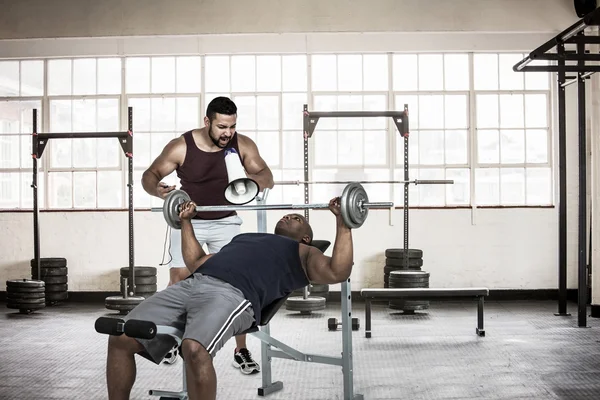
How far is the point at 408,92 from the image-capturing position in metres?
6.58

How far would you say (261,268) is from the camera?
8.78ft

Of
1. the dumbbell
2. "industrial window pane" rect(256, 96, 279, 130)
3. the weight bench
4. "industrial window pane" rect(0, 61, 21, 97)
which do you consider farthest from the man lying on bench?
"industrial window pane" rect(0, 61, 21, 97)

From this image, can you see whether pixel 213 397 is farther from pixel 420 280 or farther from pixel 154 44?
pixel 154 44

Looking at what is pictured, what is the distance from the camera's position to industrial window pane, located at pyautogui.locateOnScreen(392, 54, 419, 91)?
6.58 metres

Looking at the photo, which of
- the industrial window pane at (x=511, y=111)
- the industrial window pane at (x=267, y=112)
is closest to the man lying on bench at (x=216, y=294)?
the industrial window pane at (x=267, y=112)

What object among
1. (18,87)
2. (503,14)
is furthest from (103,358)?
(503,14)

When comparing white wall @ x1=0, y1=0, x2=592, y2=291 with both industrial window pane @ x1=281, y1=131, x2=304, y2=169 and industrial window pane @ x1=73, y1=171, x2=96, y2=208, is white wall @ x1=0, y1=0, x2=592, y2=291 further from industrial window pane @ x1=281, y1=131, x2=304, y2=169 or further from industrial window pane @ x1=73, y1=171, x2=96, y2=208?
industrial window pane @ x1=281, y1=131, x2=304, y2=169

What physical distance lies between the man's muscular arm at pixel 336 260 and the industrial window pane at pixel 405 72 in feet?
13.7

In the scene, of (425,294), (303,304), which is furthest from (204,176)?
(303,304)

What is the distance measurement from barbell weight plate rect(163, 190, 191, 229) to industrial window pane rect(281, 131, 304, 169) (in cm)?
373

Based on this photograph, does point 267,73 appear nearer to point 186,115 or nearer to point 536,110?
point 186,115

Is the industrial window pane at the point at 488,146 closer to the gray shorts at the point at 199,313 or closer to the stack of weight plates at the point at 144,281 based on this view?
the stack of weight plates at the point at 144,281

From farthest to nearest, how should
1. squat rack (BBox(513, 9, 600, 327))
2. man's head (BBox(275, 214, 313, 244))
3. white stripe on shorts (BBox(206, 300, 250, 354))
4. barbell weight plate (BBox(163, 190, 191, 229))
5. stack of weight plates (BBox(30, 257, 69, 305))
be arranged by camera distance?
1. stack of weight plates (BBox(30, 257, 69, 305))
2. squat rack (BBox(513, 9, 600, 327))
3. man's head (BBox(275, 214, 313, 244))
4. barbell weight plate (BBox(163, 190, 191, 229))
5. white stripe on shorts (BBox(206, 300, 250, 354))

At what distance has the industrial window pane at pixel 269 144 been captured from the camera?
6.63 meters
